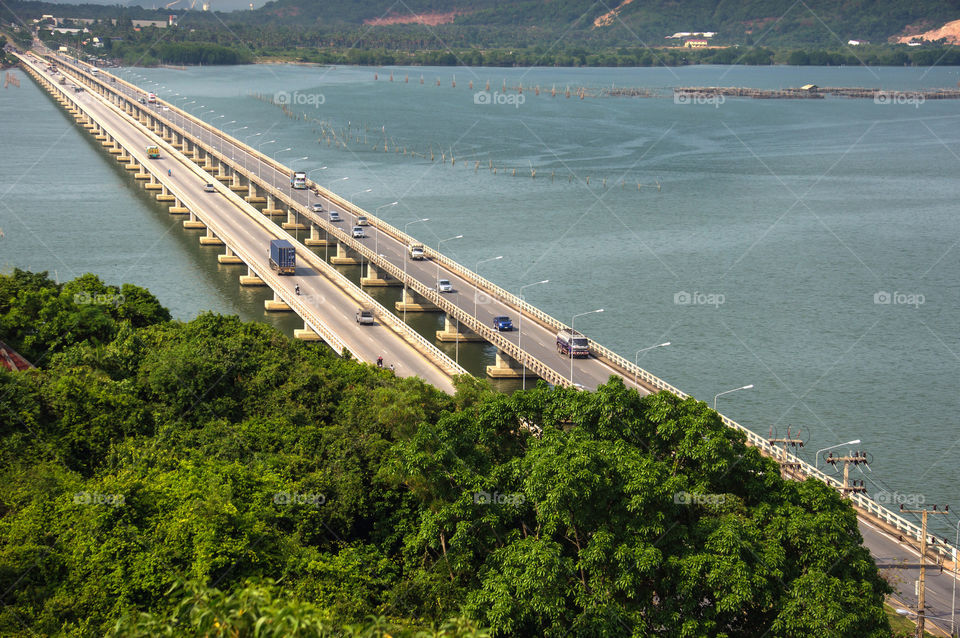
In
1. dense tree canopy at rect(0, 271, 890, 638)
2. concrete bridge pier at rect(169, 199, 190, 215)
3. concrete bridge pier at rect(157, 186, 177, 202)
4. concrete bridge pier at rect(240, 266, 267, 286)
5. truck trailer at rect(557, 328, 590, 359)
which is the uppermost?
dense tree canopy at rect(0, 271, 890, 638)

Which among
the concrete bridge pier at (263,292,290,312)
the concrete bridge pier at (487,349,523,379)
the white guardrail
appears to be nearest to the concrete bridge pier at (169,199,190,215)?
the white guardrail

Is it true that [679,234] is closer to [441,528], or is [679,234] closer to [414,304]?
[414,304]

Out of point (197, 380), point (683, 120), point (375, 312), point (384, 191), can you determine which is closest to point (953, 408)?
point (375, 312)

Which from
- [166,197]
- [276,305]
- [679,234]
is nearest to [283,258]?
[276,305]

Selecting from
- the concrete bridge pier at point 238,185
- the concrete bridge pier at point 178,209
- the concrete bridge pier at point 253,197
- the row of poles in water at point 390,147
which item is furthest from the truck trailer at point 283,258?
the row of poles in water at point 390,147

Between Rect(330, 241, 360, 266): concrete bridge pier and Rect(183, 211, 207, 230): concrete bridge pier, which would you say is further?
Rect(183, 211, 207, 230): concrete bridge pier

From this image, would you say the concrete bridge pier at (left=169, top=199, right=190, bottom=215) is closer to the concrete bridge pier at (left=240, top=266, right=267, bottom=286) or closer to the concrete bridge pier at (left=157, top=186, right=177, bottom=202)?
the concrete bridge pier at (left=157, top=186, right=177, bottom=202)

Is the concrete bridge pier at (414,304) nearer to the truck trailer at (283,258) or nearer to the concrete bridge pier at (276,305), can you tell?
the concrete bridge pier at (276,305)
